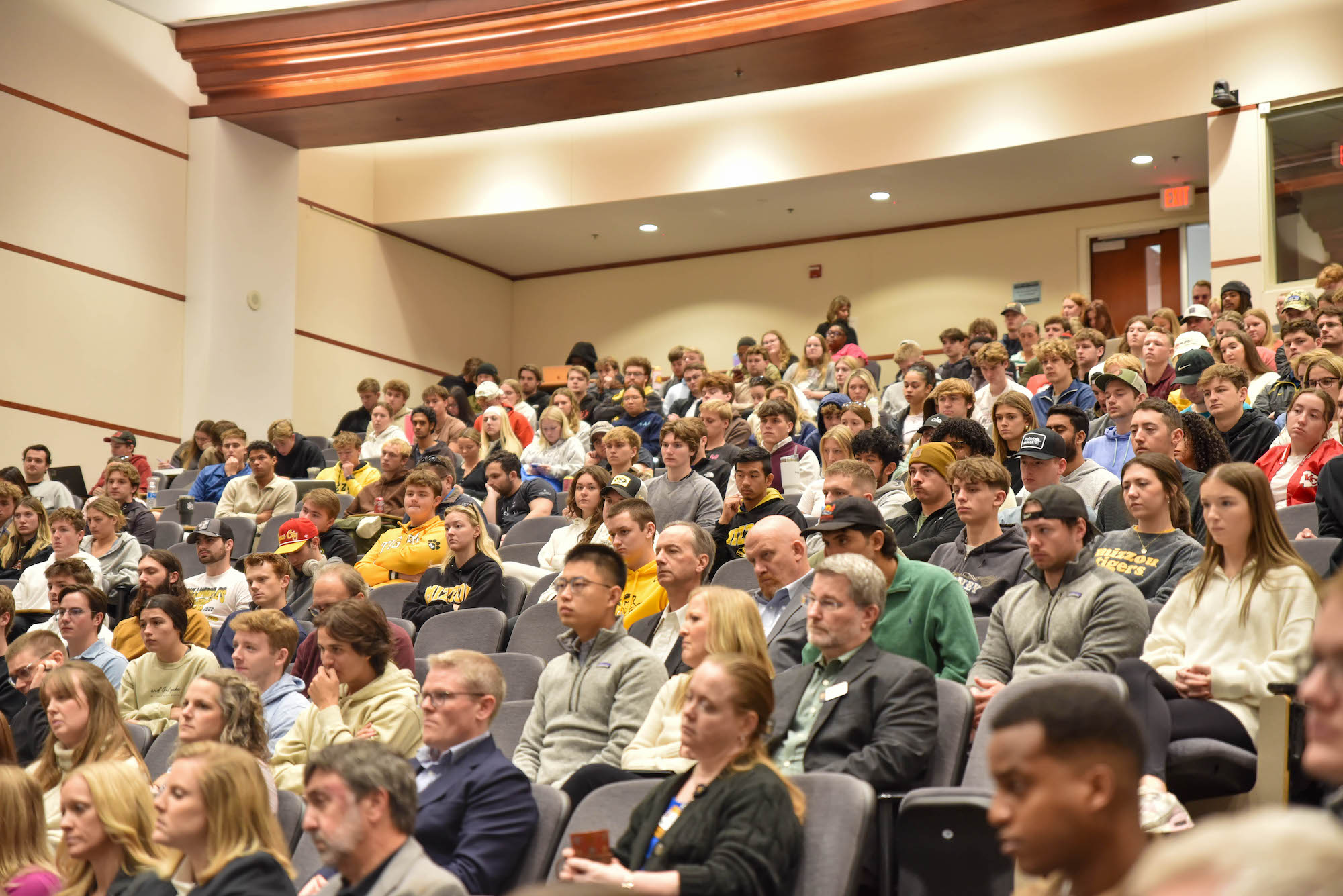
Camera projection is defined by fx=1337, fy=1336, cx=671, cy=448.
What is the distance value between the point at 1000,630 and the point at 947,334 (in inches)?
231

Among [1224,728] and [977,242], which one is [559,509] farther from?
[977,242]

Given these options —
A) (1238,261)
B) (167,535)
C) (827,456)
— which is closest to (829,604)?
(827,456)

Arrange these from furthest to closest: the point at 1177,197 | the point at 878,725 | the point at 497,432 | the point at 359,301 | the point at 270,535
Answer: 1. the point at 359,301
2. the point at 1177,197
3. the point at 497,432
4. the point at 270,535
5. the point at 878,725

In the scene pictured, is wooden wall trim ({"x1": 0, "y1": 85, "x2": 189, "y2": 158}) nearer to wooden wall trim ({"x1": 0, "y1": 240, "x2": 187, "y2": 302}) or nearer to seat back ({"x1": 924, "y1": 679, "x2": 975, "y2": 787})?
wooden wall trim ({"x1": 0, "y1": 240, "x2": 187, "y2": 302})

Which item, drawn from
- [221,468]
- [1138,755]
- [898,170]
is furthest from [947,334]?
[1138,755]

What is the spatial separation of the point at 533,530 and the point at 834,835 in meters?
3.81

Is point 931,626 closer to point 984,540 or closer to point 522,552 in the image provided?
point 984,540

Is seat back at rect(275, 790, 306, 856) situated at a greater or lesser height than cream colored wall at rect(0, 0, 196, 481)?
lesser

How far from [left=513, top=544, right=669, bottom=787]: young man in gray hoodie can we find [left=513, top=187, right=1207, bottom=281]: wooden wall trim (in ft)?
27.5

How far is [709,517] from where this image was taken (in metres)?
5.38

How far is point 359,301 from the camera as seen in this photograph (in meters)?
11.5

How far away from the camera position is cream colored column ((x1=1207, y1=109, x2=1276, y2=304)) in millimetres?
8633

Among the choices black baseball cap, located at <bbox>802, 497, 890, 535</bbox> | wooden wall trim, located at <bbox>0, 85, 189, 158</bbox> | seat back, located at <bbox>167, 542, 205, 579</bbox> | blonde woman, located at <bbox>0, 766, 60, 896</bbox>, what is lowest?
blonde woman, located at <bbox>0, 766, 60, 896</bbox>

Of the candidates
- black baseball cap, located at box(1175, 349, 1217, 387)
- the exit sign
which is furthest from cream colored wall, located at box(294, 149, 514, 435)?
black baseball cap, located at box(1175, 349, 1217, 387)
